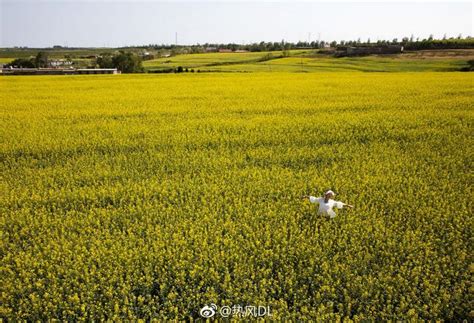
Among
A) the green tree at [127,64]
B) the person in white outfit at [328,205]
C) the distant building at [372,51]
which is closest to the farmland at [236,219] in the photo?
the person in white outfit at [328,205]

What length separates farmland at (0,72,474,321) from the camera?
4.81m

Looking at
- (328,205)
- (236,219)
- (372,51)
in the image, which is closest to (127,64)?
(372,51)

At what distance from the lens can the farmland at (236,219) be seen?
4.81 meters

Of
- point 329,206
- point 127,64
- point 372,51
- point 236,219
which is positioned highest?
point 372,51

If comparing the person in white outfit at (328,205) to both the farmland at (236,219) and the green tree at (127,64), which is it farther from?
the green tree at (127,64)

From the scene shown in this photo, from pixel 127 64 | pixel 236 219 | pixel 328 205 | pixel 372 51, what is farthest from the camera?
pixel 372 51

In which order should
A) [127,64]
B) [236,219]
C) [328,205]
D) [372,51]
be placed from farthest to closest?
1. [372,51]
2. [127,64]
3. [236,219]
4. [328,205]

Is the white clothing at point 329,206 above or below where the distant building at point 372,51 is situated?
below

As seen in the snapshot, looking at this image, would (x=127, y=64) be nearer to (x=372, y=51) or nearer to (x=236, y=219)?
(x=372, y=51)

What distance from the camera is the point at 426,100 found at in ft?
62.7

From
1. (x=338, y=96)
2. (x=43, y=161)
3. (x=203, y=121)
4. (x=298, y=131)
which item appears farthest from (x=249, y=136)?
(x=338, y=96)

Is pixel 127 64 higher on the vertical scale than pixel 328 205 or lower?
higher

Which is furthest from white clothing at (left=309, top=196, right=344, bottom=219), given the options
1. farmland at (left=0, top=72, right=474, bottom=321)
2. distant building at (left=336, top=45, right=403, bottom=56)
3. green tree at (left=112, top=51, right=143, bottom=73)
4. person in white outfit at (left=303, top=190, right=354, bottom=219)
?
distant building at (left=336, top=45, right=403, bottom=56)

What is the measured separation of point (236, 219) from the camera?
6.66 metres
